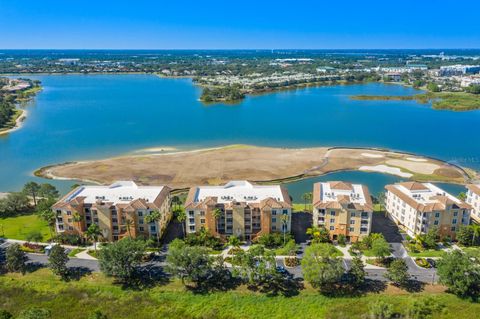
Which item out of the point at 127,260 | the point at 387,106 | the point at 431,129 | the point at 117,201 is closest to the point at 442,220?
the point at 127,260

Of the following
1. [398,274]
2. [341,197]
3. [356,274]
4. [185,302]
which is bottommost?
[185,302]

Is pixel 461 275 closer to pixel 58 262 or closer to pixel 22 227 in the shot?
pixel 58 262

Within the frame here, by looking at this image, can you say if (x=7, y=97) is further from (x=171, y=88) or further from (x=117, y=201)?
(x=117, y=201)

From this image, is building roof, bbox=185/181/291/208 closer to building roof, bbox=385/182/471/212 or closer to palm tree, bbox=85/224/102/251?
palm tree, bbox=85/224/102/251

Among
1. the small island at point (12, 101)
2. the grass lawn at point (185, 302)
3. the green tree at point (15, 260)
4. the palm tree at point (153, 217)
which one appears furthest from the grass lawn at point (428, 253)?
the small island at point (12, 101)

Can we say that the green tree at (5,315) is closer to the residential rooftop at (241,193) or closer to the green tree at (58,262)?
the green tree at (58,262)

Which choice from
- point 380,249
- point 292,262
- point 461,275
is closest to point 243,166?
point 292,262

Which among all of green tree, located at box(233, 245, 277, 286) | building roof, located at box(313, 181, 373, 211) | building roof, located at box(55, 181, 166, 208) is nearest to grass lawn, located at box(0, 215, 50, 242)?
building roof, located at box(55, 181, 166, 208)
